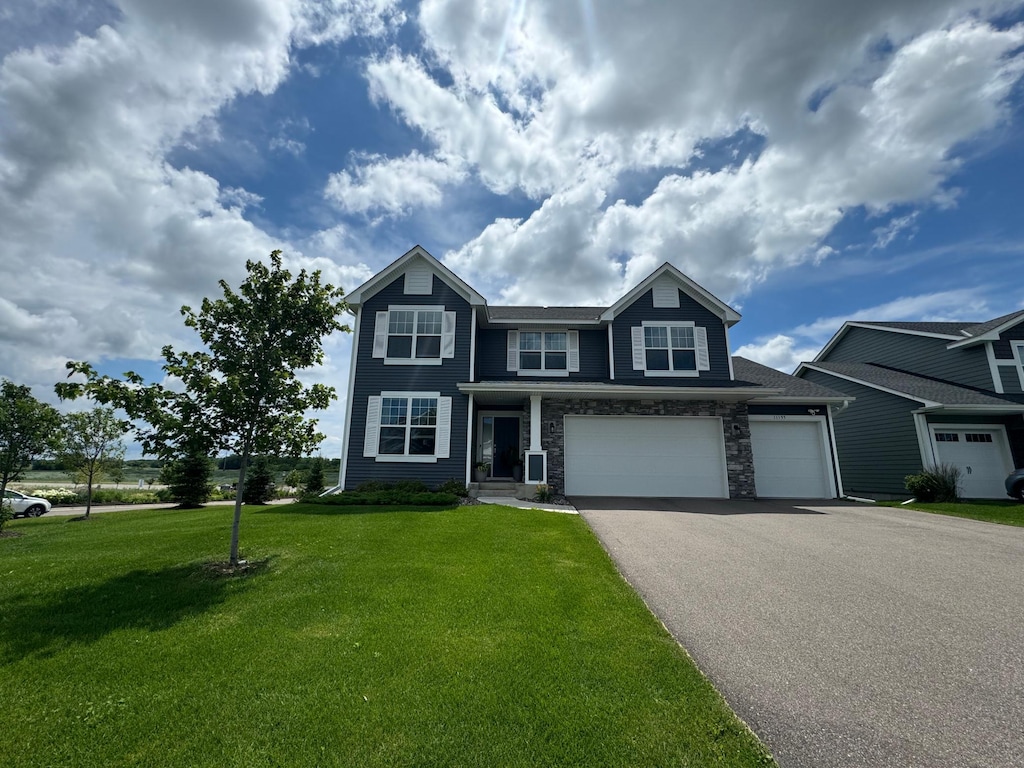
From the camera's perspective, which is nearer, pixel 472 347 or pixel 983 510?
pixel 983 510

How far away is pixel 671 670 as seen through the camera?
3.35m

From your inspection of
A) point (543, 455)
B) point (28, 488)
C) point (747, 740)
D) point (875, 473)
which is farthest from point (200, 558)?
point (28, 488)

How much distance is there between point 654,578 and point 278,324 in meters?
6.84

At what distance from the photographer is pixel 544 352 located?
16469 millimetres

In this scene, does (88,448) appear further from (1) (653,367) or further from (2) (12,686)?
(1) (653,367)

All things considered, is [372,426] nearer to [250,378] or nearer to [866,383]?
[250,378]

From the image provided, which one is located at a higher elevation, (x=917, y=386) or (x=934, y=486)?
(x=917, y=386)

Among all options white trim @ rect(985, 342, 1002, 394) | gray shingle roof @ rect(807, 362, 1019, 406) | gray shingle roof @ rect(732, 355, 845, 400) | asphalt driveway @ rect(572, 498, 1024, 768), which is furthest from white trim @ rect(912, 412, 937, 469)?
asphalt driveway @ rect(572, 498, 1024, 768)

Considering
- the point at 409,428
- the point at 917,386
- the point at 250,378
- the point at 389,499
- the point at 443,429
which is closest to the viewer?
the point at 250,378

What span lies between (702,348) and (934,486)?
8490 millimetres

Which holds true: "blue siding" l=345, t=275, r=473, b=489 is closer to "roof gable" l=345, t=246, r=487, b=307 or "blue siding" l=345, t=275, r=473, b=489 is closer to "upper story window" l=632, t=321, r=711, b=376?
"roof gable" l=345, t=246, r=487, b=307

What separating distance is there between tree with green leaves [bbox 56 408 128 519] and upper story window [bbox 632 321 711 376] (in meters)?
20.6

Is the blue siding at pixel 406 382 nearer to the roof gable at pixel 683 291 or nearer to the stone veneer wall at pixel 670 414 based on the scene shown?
the stone veneer wall at pixel 670 414

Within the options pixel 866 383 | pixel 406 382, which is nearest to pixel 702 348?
pixel 866 383
